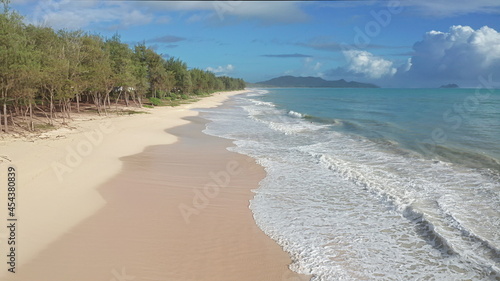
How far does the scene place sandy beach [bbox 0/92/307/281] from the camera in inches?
255

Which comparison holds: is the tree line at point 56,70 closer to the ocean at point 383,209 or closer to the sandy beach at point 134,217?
the sandy beach at point 134,217

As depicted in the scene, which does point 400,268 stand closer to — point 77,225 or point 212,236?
point 212,236

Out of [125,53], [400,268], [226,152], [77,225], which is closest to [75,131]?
[226,152]

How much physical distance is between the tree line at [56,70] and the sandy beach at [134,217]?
17.2 feet

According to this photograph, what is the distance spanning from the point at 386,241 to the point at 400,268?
117cm

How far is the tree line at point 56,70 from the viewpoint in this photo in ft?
64.2

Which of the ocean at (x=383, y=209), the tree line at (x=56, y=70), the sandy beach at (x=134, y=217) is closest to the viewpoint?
the sandy beach at (x=134, y=217)

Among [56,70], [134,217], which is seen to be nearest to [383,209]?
[134,217]

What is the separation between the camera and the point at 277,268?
6.68 m

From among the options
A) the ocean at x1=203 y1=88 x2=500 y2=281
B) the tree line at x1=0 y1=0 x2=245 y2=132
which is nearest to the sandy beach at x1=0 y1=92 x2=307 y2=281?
the ocean at x1=203 y1=88 x2=500 y2=281

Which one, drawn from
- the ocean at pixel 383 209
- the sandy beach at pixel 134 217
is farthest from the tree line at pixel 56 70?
the ocean at pixel 383 209

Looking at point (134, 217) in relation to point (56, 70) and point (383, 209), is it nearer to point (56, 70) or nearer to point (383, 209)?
point (383, 209)

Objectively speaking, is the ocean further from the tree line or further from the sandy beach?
the tree line

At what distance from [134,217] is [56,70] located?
18366 millimetres
